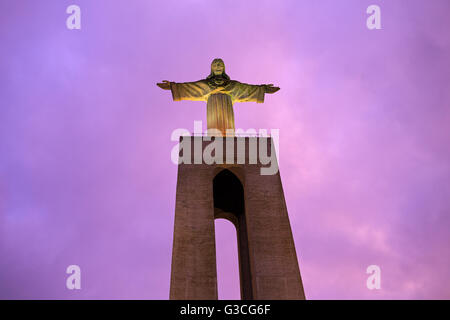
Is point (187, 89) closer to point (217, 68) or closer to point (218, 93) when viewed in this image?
point (218, 93)

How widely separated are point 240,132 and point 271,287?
541cm

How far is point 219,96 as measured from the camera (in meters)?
13.8

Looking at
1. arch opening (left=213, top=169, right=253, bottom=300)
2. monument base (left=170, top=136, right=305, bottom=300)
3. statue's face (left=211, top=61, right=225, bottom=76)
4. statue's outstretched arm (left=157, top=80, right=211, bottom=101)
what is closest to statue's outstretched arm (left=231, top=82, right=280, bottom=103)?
statue's face (left=211, top=61, right=225, bottom=76)

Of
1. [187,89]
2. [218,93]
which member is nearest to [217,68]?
[218,93]

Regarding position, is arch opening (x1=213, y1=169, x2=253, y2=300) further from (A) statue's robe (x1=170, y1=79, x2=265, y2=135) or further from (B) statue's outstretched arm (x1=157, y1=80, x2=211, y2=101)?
(B) statue's outstretched arm (x1=157, y1=80, x2=211, y2=101)

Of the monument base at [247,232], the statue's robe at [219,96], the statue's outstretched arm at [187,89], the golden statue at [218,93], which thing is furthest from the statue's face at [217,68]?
the monument base at [247,232]

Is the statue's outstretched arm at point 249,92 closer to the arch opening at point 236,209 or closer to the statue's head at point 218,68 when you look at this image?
the statue's head at point 218,68

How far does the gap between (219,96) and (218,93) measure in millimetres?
232

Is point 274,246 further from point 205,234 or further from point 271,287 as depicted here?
point 205,234

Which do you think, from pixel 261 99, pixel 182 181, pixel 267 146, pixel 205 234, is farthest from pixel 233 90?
pixel 205 234

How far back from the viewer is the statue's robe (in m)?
13.3

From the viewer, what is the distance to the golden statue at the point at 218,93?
13281mm

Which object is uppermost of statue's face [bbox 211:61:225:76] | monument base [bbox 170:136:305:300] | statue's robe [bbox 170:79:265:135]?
statue's face [bbox 211:61:225:76]
